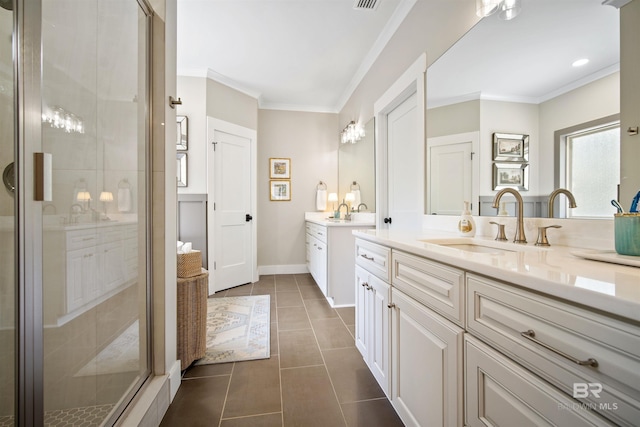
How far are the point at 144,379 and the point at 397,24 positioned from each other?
3111mm

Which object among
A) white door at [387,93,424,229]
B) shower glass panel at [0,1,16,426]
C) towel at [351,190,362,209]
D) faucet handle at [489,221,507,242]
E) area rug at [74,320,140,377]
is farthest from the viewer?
towel at [351,190,362,209]

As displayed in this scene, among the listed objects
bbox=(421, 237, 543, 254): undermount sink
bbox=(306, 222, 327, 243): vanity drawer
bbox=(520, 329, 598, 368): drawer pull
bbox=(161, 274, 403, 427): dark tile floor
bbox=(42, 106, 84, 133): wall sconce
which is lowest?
bbox=(161, 274, 403, 427): dark tile floor

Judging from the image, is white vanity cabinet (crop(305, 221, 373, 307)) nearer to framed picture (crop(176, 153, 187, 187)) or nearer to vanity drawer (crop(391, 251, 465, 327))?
vanity drawer (crop(391, 251, 465, 327))

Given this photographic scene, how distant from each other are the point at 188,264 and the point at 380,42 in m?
2.69

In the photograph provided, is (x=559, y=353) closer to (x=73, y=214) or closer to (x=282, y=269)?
(x=73, y=214)

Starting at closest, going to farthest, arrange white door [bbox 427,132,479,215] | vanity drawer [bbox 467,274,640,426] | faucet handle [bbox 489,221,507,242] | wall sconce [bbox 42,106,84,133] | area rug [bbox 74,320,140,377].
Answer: vanity drawer [bbox 467,274,640,426]
wall sconce [bbox 42,106,84,133]
area rug [bbox 74,320,140,377]
faucet handle [bbox 489,221,507,242]
white door [bbox 427,132,479,215]

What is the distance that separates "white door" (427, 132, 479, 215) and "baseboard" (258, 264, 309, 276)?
9.64ft

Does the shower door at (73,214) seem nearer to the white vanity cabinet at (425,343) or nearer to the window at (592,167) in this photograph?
the white vanity cabinet at (425,343)

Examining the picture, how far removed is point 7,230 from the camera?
720mm

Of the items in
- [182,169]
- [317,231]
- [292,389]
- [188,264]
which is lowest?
[292,389]

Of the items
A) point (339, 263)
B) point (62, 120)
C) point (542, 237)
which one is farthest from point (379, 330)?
point (62, 120)

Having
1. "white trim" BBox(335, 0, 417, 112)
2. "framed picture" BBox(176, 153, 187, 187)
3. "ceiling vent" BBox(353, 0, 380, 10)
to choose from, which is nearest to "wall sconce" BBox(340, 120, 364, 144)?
"white trim" BBox(335, 0, 417, 112)

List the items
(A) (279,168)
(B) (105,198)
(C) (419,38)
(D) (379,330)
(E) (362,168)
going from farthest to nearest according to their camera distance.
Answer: (A) (279,168) → (E) (362,168) → (C) (419,38) → (D) (379,330) → (B) (105,198)

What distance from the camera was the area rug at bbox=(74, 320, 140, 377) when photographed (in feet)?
3.33
